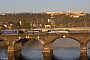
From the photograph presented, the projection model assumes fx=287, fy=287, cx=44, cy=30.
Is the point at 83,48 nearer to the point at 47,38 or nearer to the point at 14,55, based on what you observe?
the point at 47,38

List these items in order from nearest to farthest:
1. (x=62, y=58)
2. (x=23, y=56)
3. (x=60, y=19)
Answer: (x=62, y=58), (x=23, y=56), (x=60, y=19)

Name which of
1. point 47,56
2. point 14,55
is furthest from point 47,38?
point 14,55

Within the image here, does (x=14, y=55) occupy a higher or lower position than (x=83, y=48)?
lower

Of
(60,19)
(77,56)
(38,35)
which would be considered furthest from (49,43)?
(60,19)

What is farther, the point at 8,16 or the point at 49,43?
the point at 8,16

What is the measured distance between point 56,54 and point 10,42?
907 cm

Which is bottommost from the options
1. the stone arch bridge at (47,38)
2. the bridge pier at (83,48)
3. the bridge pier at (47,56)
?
the bridge pier at (47,56)

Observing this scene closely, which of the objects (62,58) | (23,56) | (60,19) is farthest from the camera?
(60,19)

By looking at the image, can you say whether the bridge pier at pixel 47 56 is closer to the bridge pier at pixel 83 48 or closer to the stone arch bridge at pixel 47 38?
the stone arch bridge at pixel 47 38

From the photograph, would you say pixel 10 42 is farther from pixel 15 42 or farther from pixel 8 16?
pixel 8 16

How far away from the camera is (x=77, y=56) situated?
51.3 m

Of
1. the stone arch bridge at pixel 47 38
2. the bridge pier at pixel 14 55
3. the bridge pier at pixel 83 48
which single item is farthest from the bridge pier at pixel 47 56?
the bridge pier at pixel 83 48

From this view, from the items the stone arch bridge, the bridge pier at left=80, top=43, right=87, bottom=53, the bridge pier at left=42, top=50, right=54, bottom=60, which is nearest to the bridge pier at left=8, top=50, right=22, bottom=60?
the stone arch bridge

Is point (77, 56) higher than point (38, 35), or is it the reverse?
point (38, 35)
